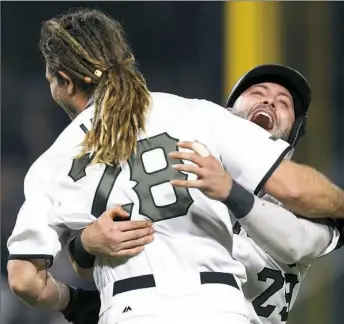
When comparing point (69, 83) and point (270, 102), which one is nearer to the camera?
point (69, 83)

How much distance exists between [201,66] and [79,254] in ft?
8.72

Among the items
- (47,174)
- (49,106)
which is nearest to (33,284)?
(47,174)

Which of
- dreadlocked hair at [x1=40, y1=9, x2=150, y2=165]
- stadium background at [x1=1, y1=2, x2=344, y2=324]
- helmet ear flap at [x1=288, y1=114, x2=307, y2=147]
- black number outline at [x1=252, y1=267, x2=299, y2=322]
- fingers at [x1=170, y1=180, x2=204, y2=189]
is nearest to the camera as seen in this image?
fingers at [x1=170, y1=180, x2=204, y2=189]

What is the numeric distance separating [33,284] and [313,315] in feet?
5.19

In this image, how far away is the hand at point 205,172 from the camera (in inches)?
55.2

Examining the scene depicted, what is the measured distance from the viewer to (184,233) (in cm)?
147

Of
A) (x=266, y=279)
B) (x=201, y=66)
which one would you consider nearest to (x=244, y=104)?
(x=266, y=279)

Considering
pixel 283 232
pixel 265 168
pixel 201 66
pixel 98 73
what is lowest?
pixel 201 66

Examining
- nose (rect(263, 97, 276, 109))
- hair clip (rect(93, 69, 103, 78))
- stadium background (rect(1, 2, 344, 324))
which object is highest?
hair clip (rect(93, 69, 103, 78))

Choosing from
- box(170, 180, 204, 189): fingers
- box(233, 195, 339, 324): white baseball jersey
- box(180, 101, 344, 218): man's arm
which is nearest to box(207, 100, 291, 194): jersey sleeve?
box(180, 101, 344, 218): man's arm

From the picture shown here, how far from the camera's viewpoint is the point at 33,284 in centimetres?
153

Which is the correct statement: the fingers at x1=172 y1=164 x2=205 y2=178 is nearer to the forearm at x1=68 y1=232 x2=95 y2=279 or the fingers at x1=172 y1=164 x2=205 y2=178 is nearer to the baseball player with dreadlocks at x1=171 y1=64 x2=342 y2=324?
the baseball player with dreadlocks at x1=171 y1=64 x2=342 y2=324

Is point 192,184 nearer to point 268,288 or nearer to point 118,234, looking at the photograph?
point 118,234

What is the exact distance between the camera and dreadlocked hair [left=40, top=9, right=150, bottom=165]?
1504 millimetres
